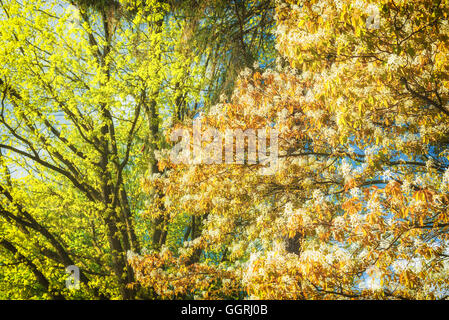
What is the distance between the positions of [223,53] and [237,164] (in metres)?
3.12

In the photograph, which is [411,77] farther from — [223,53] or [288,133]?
[223,53]

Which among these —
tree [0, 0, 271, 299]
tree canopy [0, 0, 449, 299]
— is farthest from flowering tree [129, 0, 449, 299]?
tree [0, 0, 271, 299]

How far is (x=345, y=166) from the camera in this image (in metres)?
4.16

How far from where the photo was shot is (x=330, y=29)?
3.63 metres

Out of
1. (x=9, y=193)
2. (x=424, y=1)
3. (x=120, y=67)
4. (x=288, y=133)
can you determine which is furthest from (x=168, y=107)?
(x=424, y=1)
